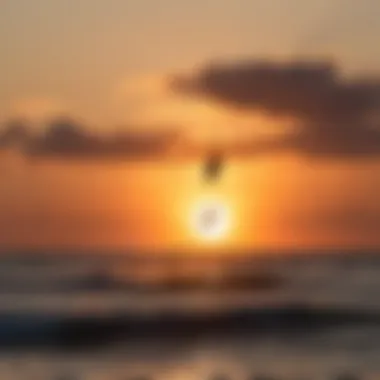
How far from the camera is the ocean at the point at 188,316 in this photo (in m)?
2.00

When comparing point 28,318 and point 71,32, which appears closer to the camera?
point 71,32

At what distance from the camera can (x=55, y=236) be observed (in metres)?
1.98

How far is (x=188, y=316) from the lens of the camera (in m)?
2.11

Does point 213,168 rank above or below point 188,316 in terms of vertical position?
above

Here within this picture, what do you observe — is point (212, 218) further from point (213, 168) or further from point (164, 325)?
point (164, 325)

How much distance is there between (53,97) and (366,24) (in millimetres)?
523

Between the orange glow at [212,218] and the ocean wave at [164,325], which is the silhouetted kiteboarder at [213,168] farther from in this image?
the ocean wave at [164,325]

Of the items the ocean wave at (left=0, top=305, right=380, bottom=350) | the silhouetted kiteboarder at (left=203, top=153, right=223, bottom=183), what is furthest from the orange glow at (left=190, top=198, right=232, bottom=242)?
the ocean wave at (left=0, top=305, right=380, bottom=350)

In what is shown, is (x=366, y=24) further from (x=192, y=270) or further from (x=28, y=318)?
(x=28, y=318)

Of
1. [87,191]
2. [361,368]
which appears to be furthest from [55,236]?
[361,368]

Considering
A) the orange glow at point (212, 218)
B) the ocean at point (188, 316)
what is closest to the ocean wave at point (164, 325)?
the ocean at point (188, 316)

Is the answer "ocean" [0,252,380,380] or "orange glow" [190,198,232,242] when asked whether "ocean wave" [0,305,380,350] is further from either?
"orange glow" [190,198,232,242]

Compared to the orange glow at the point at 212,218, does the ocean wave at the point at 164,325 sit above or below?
below

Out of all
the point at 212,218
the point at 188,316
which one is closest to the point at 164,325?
the point at 188,316
